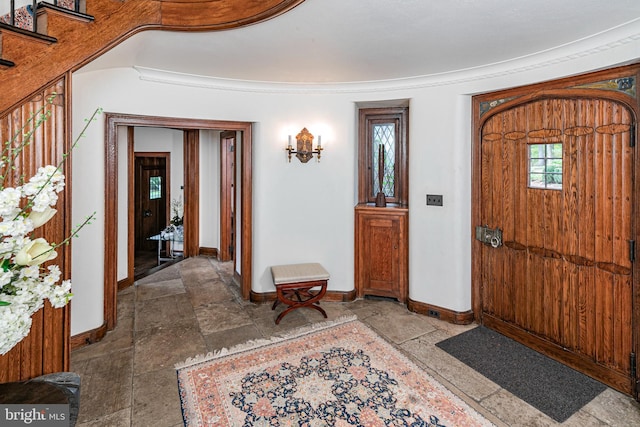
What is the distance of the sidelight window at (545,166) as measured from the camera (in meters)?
2.61

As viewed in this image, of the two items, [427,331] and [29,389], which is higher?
[29,389]

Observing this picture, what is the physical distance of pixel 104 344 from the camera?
9.36 feet

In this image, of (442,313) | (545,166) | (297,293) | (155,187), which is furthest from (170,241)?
(545,166)

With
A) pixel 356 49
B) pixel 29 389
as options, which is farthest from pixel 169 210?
pixel 29 389

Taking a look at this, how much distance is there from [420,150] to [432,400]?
2266mm

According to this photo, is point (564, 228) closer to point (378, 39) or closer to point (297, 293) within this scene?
point (378, 39)

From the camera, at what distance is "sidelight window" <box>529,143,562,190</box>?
2.61 meters

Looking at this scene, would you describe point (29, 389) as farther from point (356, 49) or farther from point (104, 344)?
point (356, 49)

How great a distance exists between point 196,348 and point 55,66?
219 centimetres

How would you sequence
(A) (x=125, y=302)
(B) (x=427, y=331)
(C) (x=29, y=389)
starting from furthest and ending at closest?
(A) (x=125, y=302), (B) (x=427, y=331), (C) (x=29, y=389)

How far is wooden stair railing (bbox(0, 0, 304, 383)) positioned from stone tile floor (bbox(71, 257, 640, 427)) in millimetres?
551

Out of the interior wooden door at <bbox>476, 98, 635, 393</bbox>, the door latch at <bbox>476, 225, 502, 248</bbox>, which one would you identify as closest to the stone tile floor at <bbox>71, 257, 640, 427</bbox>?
the interior wooden door at <bbox>476, 98, 635, 393</bbox>

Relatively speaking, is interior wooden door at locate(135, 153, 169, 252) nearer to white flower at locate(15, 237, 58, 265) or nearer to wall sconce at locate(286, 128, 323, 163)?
wall sconce at locate(286, 128, 323, 163)

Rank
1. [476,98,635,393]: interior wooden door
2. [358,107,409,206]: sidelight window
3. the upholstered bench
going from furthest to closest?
[358,107,409,206]: sidelight window → the upholstered bench → [476,98,635,393]: interior wooden door
